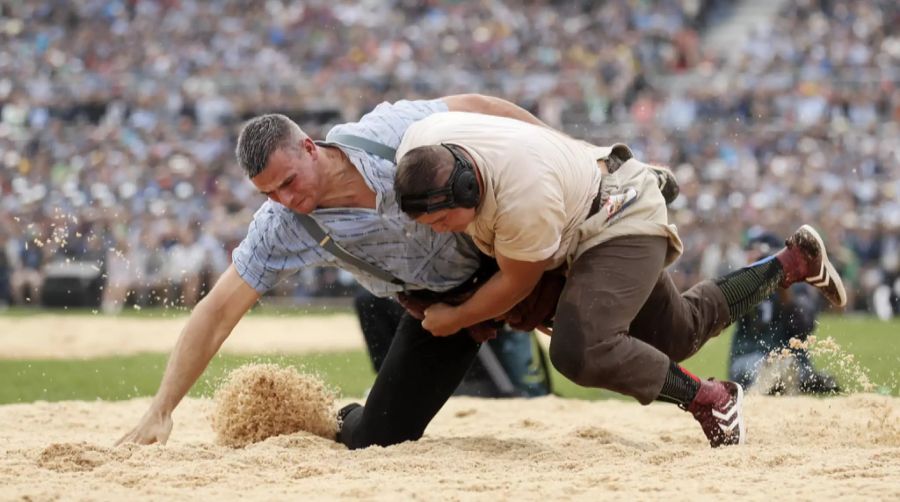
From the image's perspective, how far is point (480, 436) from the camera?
605cm

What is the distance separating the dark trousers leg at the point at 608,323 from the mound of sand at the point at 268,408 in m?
1.48

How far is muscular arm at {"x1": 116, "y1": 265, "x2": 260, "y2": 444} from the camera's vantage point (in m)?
5.35

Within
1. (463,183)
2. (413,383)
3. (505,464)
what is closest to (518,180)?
(463,183)

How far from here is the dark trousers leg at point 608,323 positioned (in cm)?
496

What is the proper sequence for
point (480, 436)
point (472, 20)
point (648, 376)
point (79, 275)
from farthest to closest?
point (472, 20) < point (79, 275) < point (480, 436) < point (648, 376)

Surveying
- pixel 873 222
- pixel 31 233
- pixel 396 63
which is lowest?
pixel 873 222

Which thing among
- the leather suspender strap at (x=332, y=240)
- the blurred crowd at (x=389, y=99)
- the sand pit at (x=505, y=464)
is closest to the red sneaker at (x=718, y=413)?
the sand pit at (x=505, y=464)

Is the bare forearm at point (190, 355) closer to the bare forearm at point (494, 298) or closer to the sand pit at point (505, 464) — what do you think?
the sand pit at point (505, 464)

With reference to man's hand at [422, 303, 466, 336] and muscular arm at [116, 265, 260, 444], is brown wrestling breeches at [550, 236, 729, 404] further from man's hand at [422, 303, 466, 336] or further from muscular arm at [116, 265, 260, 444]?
muscular arm at [116, 265, 260, 444]

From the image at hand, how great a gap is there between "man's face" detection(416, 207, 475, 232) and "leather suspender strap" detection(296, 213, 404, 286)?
1.99 feet

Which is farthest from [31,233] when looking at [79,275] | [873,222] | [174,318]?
[873,222]

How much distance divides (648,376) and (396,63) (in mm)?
19678

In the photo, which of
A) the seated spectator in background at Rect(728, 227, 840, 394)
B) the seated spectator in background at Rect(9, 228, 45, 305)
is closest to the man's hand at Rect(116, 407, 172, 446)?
the seated spectator in background at Rect(728, 227, 840, 394)

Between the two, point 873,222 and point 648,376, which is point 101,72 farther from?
point 648,376
